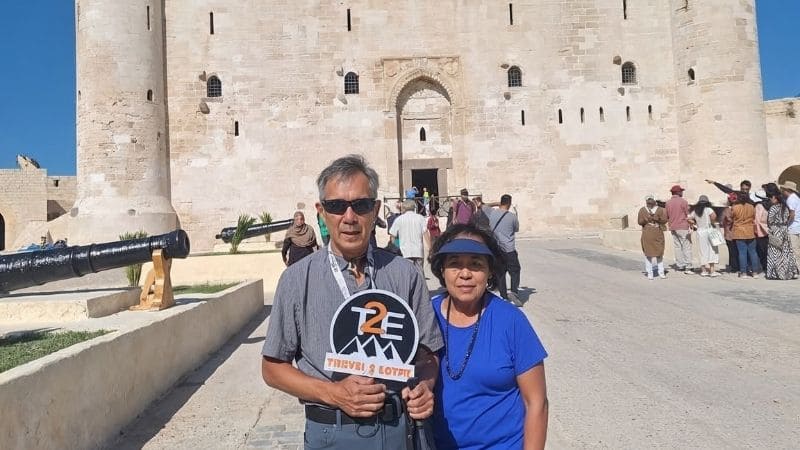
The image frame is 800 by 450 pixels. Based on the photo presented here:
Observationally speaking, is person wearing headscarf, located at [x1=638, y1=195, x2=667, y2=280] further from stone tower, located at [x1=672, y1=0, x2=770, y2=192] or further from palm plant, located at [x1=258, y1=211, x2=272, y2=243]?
stone tower, located at [x1=672, y1=0, x2=770, y2=192]

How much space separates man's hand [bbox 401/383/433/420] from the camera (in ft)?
5.29

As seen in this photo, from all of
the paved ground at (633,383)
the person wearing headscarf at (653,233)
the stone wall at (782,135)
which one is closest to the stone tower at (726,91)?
the stone wall at (782,135)

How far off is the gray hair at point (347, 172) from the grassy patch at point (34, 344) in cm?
246

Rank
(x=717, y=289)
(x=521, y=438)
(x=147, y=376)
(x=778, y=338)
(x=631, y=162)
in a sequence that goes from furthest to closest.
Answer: (x=631, y=162) → (x=717, y=289) → (x=778, y=338) → (x=147, y=376) → (x=521, y=438)

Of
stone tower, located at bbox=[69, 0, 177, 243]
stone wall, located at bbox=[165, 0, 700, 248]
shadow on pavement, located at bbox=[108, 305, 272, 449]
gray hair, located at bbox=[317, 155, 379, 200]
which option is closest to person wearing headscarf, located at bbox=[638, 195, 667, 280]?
shadow on pavement, located at bbox=[108, 305, 272, 449]

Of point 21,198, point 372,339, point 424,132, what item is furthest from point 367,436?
point 21,198

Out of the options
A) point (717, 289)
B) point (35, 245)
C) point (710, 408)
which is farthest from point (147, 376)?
point (35, 245)

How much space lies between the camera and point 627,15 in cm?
2111

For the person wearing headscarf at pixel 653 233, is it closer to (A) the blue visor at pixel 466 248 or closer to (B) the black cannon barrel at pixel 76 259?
(B) the black cannon barrel at pixel 76 259

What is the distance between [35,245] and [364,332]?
65.9ft

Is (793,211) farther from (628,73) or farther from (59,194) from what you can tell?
(59,194)

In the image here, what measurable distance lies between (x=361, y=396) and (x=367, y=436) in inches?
5.0

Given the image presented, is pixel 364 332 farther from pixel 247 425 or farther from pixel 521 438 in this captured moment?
pixel 247 425

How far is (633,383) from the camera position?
425cm
